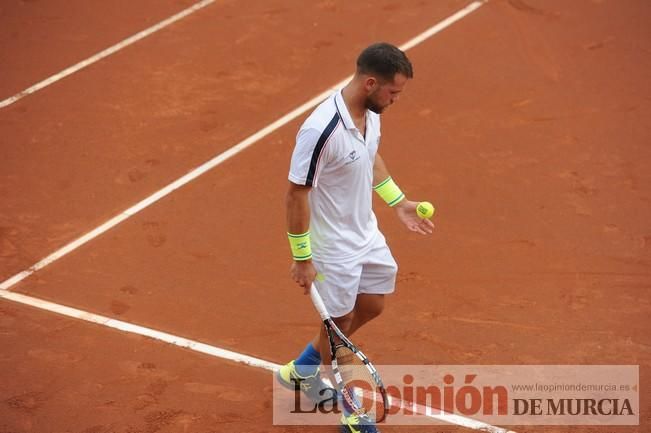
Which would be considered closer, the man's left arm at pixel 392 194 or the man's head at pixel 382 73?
the man's head at pixel 382 73

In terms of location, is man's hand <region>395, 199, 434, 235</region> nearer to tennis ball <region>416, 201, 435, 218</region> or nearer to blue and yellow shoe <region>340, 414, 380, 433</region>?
tennis ball <region>416, 201, 435, 218</region>

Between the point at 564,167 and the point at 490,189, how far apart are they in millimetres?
928

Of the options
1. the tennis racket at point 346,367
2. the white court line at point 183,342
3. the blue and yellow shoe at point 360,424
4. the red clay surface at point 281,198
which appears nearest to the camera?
the tennis racket at point 346,367

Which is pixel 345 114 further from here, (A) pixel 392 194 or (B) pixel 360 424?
(B) pixel 360 424

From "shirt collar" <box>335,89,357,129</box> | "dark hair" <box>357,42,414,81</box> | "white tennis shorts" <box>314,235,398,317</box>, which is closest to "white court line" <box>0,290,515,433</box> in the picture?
"white tennis shorts" <box>314,235,398,317</box>

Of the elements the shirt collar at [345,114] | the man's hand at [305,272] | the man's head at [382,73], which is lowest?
the man's hand at [305,272]

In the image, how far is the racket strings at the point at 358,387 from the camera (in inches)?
240

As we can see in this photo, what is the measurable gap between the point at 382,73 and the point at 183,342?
2.90 metres

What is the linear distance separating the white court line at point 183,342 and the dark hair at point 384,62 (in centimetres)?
245

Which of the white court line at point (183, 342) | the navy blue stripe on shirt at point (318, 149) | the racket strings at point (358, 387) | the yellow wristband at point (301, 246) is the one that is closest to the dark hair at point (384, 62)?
the navy blue stripe on shirt at point (318, 149)

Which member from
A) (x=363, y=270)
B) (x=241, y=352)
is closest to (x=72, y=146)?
(x=241, y=352)

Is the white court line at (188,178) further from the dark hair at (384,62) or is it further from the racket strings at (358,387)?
the dark hair at (384,62)

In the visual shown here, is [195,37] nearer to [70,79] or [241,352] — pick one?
[70,79]

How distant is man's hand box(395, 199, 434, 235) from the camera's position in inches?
251
